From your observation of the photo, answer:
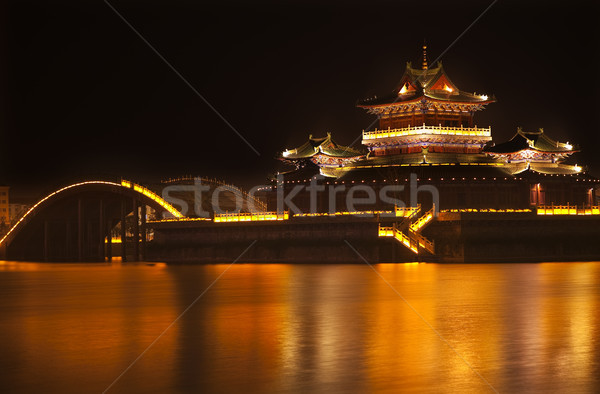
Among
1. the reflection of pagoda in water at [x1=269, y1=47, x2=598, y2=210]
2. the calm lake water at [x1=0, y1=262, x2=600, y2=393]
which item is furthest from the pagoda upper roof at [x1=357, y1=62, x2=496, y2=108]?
the calm lake water at [x1=0, y1=262, x2=600, y2=393]

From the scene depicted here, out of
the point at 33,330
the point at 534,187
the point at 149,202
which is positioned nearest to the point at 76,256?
the point at 149,202

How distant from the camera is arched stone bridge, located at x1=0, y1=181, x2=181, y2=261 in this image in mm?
101731

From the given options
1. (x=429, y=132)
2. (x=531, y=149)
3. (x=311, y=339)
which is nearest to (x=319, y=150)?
(x=429, y=132)

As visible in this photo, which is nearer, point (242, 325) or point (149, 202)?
point (242, 325)

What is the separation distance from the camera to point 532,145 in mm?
84188

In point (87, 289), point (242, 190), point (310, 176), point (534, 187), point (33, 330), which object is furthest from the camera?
point (242, 190)

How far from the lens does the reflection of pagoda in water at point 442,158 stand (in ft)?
261

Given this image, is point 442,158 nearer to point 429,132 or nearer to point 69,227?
point 429,132

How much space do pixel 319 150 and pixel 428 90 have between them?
1102 centimetres

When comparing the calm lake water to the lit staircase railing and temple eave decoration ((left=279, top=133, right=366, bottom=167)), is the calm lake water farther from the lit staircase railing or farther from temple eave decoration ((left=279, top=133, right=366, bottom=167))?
temple eave decoration ((left=279, top=133, right=366, bottom=167))

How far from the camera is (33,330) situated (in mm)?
27672

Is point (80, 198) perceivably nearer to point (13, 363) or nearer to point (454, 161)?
point (454, 161)

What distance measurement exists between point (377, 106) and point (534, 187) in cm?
1736

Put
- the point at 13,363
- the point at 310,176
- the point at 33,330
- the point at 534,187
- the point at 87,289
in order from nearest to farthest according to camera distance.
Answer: the point at 13,363
the point at 33,330
the point at 87,289
the point at 534,187
the point at 310,176
